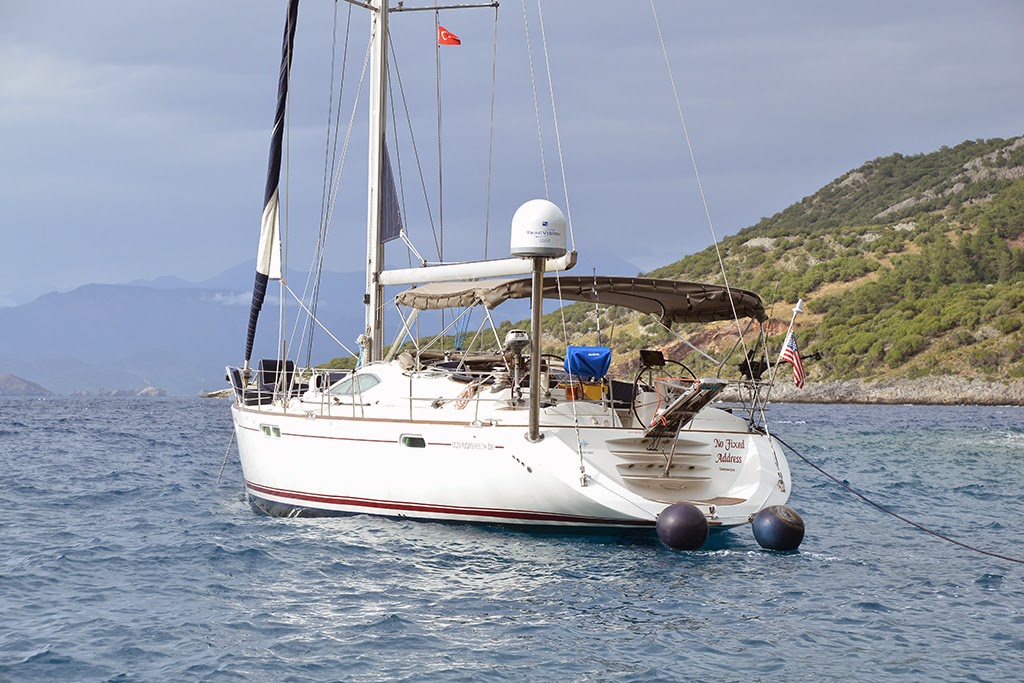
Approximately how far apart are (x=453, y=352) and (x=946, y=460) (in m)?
17.5

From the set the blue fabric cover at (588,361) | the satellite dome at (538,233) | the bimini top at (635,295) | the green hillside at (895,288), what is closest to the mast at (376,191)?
the bimini top at (635,295)

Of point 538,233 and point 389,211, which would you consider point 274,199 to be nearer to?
point 389,211

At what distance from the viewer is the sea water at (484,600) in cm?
862

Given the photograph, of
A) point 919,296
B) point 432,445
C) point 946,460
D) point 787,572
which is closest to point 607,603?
point 787,572

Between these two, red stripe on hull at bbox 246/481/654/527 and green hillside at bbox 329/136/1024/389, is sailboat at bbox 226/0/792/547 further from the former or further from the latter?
green hillside at bbox 329/136/1024/389

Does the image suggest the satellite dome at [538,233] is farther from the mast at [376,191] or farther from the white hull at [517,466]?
the mast at [376,191]

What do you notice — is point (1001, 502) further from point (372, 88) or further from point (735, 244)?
point (735, 244)

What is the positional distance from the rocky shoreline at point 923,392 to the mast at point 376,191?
180 ft

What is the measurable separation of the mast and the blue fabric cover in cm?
583

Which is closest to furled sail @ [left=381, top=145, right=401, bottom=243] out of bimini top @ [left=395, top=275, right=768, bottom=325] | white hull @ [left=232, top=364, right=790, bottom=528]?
bimini top @ [left=395, top=275, right=768, bottom=325]

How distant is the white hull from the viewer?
1298 cm

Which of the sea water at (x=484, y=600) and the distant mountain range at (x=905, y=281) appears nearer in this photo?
the sea water at (x=484, y=600)

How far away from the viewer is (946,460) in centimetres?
2891

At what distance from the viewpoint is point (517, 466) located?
43.3 feet
